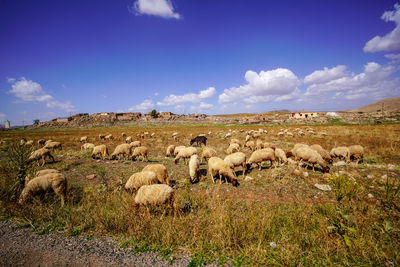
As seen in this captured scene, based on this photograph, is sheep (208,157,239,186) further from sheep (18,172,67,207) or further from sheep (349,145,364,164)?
Answer: sheep (349,145,364,164)

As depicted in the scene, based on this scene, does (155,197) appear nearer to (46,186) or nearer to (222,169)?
(222,169)

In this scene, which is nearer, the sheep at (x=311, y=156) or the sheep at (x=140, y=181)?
the sheep at (x=140, y=181)

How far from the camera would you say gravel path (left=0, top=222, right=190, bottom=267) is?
331 cm

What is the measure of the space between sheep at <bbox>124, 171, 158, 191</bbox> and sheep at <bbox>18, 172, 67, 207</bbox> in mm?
2350

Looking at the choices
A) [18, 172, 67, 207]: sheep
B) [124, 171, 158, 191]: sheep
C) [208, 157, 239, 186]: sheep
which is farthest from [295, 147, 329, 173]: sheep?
[18, 172, 67, 207]: sheep

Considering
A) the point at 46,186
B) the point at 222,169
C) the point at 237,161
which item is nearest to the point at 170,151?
the point at 237,161

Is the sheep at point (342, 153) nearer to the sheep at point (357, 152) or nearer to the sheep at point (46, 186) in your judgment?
the sheep at point (357, 152)

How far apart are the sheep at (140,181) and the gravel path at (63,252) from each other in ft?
9.73

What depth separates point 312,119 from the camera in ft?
212

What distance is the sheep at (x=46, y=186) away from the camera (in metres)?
5.86

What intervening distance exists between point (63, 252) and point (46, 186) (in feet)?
13.2

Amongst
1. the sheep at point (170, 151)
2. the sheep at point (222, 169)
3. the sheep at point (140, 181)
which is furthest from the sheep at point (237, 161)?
the sheep at point (170, 151)

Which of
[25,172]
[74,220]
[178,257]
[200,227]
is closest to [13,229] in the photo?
[74,220]

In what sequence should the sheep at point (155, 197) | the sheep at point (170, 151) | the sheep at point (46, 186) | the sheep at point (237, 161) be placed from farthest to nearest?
the sheep at point (170, 151) → the sheep at point (237, 161) → the sheep at point (46, 186) → the sheep at point (155, 197)
